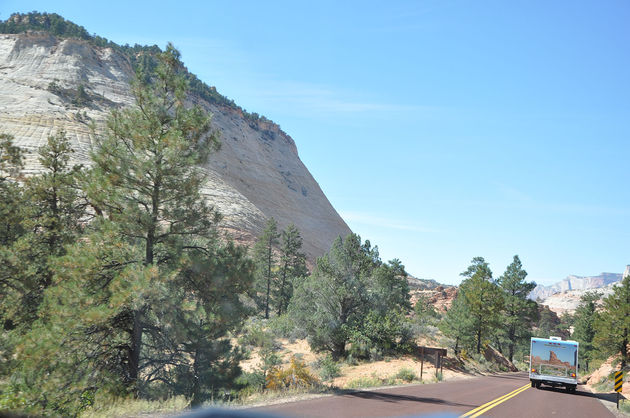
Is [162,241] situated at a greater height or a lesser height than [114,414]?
greater

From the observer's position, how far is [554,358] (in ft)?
64.6

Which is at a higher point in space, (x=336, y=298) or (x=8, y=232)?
(x=8, y=232)

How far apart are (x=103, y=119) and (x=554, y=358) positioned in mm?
46232

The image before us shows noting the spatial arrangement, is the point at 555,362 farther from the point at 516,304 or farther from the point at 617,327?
the point at 516,304

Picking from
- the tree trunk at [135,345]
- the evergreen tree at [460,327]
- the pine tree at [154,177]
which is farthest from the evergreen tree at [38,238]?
the evergreen tree at [460,327]

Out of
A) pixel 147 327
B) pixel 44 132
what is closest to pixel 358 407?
pixel 147 327

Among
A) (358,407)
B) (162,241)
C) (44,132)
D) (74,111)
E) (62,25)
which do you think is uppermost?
(62,25)

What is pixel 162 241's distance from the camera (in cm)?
1290

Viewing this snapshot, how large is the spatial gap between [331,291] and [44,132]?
50.0 metres

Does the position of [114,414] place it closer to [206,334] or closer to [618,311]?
[206,334]

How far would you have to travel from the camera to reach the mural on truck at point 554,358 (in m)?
19.5

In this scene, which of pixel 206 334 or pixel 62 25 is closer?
pixel 206 334

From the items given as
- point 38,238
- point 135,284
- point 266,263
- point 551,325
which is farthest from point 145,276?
point 551,325

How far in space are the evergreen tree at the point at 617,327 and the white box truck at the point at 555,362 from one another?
1616 centimetres
